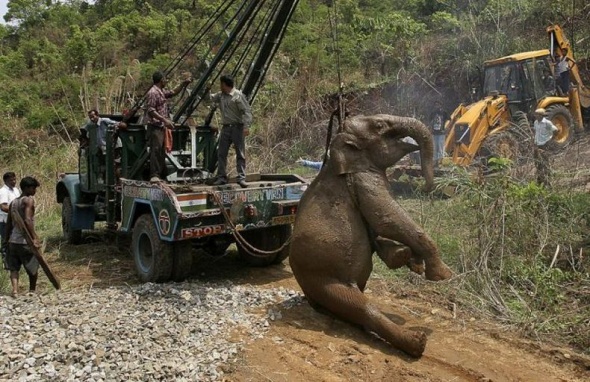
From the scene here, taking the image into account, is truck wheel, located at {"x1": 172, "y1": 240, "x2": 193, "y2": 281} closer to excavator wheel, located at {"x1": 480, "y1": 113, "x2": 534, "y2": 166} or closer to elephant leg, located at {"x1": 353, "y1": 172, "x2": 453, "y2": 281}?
elephant leg, located at {"x1": 353, "y1": 172, "x2": 453, "y2": 281}

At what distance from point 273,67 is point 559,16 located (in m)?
8.78

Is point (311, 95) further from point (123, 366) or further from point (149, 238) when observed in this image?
point (123, 366)

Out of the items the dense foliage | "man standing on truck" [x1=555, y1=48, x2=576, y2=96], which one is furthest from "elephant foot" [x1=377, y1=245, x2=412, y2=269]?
the dense foliage

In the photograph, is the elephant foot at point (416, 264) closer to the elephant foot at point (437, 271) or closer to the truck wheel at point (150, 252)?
the elephant foot at point (437, 271)

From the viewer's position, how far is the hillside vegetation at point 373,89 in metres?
5.90

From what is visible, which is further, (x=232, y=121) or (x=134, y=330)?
(x=232, y=121)

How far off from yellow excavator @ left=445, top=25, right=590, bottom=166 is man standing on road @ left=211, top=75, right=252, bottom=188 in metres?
5.81

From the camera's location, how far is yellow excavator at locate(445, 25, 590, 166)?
11.9m

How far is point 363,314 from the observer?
15.6 ft

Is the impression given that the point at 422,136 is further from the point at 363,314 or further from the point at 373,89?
the point at 373,89

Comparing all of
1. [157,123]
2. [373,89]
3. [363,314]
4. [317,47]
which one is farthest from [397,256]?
[317,47]

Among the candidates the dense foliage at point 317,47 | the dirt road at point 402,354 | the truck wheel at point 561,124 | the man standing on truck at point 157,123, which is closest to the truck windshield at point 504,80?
the truck wheel at point 561,124

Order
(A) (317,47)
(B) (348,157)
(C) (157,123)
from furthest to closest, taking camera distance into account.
Answer: 1. (A) (317,47)
2. (C) (157,123)
3. (B) (348,157)

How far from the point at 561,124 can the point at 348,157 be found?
370 inches
